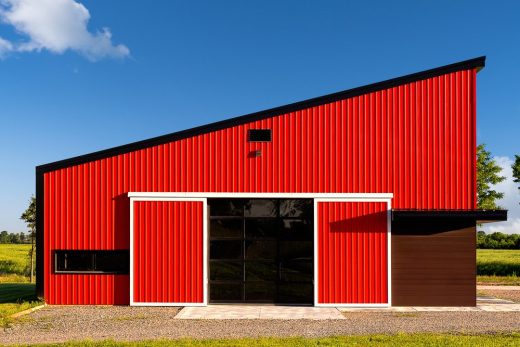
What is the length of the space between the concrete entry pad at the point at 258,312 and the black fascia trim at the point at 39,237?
461 cm

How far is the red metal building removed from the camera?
45.8ft

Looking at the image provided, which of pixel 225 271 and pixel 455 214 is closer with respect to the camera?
pixel 455 214

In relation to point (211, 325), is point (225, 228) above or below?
above

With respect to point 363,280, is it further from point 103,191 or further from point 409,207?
point 103,191

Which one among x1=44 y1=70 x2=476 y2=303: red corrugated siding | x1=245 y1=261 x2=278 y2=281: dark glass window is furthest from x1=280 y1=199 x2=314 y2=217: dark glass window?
x1=245 y1=261 x2=278 y2=281: dark glass window

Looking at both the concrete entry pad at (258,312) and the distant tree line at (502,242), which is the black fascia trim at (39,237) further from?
the distant tree line at (502,242)

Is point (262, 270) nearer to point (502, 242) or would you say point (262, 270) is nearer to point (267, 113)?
point (267, 113)

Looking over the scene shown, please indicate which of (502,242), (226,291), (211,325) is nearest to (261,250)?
(226,291)

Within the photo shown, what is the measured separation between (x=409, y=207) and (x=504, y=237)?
41.5m

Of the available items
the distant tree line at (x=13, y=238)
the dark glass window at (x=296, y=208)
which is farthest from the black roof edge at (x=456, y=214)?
the distant tree line at (x=13, y=238)

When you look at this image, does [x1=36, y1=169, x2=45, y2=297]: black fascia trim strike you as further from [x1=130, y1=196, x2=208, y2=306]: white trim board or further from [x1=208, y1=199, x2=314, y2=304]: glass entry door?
[x1=208, y1=199, x2=314, y2=304]: glass entry door

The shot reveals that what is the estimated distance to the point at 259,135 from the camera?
566 inches

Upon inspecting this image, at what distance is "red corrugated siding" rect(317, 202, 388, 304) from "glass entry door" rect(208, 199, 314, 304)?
1.55 ft

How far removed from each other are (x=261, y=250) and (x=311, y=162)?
3136 millimetres
